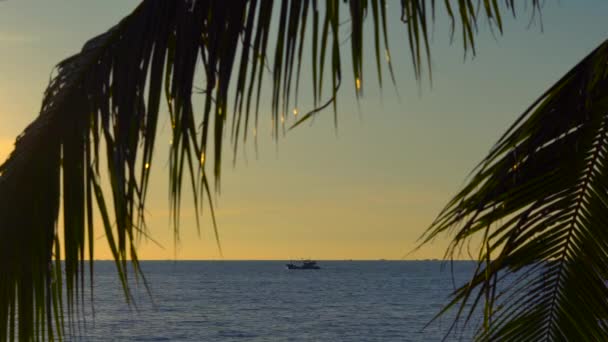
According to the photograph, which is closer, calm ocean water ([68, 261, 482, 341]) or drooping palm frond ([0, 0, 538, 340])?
drooping palm frond ([0, 0, 538, 340])

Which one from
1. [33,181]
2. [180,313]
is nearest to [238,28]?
[33,181]

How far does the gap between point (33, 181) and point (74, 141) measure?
0.11 m

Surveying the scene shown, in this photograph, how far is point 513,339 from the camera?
354cm

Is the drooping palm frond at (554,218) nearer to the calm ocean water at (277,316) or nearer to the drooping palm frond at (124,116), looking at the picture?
the drooping palm frond at (124,116)

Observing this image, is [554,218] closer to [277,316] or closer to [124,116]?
[124,116]

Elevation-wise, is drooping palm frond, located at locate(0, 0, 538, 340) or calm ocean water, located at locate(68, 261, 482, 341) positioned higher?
drooping palm frond, located at locate(0, 0, 538, 340)

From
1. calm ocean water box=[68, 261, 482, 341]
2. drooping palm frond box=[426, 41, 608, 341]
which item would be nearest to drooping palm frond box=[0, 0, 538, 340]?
drooping palm frond box=[426, 41, 608, 341]

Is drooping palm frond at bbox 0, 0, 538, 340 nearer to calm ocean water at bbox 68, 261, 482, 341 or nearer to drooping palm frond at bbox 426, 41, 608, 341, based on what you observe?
drooping palm frond at bbox 426, 41, 608, 341

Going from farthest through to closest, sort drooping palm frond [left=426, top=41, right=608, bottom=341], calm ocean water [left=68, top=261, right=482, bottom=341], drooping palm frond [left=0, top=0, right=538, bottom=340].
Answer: calm ocean water [left=68, top=261, right=482, bottom=341] → drooping palm frond [left=426, top=41, right=608, bottom=341] → drooping palm frond [left=0, top=0, right=538, bottom=340]

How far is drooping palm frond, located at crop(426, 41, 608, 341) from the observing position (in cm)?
319

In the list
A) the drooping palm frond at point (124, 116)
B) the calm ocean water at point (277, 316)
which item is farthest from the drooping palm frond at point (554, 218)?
the calm ocean water at point (277, 316)

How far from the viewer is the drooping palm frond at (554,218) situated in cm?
319

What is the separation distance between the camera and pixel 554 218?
352 centimetres

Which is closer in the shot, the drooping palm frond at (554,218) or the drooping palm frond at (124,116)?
the drooping palm frond at (124,116)
